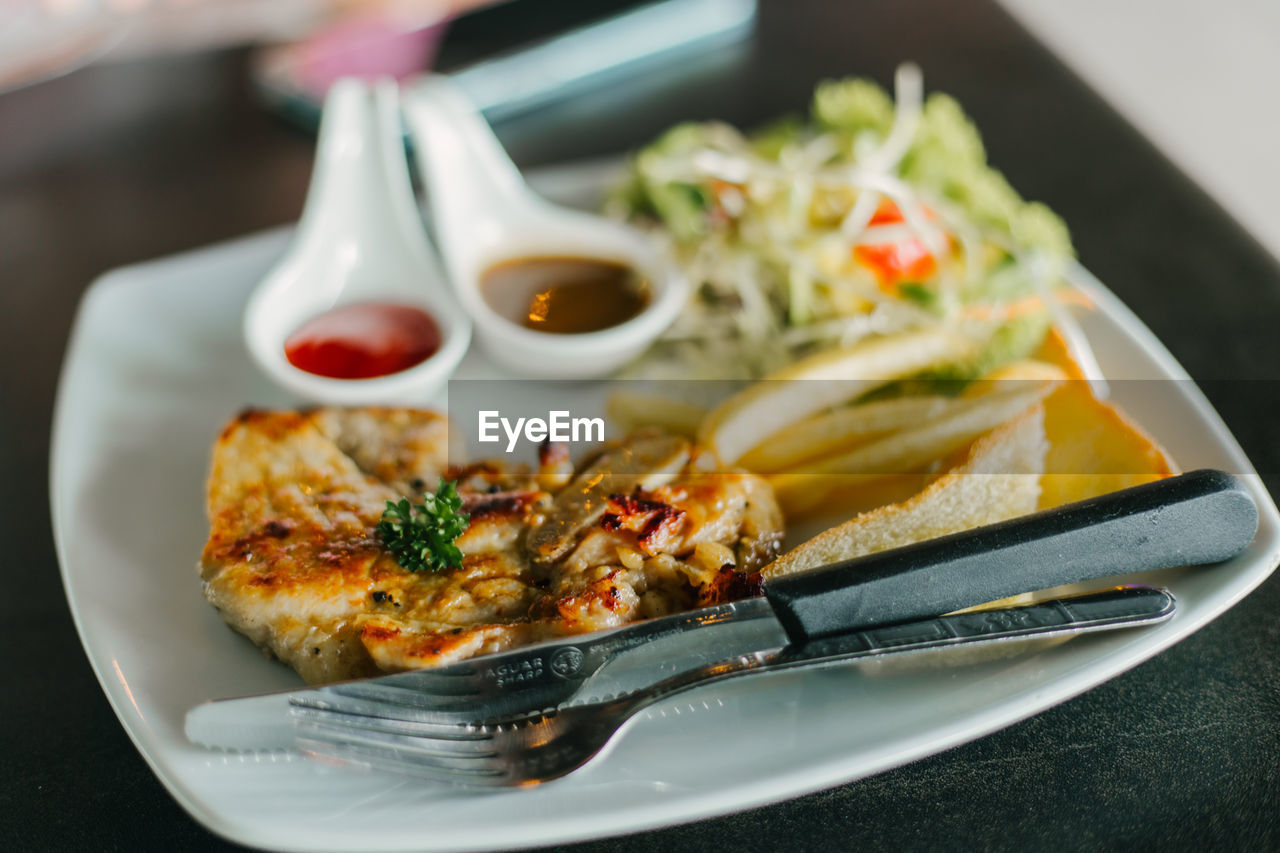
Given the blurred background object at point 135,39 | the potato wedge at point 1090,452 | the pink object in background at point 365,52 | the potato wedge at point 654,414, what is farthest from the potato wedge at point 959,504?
the blurred background object at point 135,39

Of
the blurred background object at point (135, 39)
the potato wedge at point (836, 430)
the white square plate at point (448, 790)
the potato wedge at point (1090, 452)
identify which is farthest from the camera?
the blurred background object at point (135, 39)

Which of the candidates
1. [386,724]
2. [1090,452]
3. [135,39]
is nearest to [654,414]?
[1090,452]

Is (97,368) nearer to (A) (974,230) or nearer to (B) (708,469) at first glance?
(B) (708,469)

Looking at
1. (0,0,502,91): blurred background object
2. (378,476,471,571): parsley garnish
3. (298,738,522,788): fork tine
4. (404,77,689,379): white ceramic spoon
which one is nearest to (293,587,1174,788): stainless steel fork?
(298,738,522,788): fork tine

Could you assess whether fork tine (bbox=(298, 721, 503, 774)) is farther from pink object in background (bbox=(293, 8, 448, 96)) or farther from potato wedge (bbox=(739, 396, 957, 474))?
pink object in background (bbox=(293, 8, 448, 96))

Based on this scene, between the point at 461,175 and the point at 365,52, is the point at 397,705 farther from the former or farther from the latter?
the point at 365,52

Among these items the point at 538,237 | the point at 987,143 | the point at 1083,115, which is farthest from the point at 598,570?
the point at 1083,115

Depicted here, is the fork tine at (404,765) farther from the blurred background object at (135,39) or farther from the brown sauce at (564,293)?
the blurred background object at (135,39)
